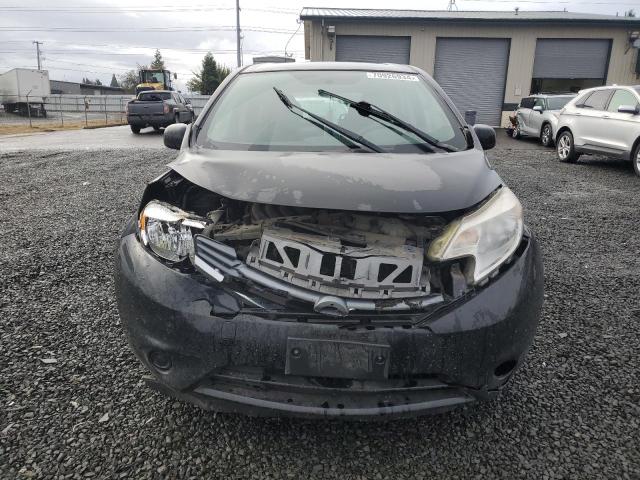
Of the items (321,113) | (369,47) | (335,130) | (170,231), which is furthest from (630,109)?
(369,47)

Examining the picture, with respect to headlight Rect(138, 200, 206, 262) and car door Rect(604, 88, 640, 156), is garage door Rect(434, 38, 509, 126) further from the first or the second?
headlight Rect(138, 200, 206, 262)

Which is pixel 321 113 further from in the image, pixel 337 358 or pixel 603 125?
pixel 603 125

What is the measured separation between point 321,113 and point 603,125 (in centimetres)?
840

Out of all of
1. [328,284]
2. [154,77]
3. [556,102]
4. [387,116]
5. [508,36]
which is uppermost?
[508,36]

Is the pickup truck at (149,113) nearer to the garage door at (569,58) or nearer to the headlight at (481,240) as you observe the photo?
the garage door at (569,58)

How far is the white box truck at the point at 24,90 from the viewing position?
34406 millimetres

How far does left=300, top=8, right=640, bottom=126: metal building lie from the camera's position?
1959 cm

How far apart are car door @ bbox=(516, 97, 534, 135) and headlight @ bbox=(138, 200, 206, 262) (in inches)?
580

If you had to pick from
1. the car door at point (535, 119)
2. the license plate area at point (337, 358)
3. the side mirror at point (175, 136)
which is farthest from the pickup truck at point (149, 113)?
the license plate area at point (337, 358)

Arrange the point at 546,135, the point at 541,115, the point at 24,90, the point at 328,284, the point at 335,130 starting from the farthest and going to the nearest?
the point at 24,90, the point at 541,115, the point at 546,135, the point at 335,130, the point at 328,284

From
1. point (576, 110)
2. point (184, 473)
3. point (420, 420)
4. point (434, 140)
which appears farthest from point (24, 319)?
point (576, 110)

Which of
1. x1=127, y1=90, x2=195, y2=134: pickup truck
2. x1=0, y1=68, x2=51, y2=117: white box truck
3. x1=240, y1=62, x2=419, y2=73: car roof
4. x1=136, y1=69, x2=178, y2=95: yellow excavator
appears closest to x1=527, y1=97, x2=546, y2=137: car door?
x1=127, y1=90, x2=195, y2=134: pickup truck

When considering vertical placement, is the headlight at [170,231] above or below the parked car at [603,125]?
below

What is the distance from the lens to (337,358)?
158 centimetres
